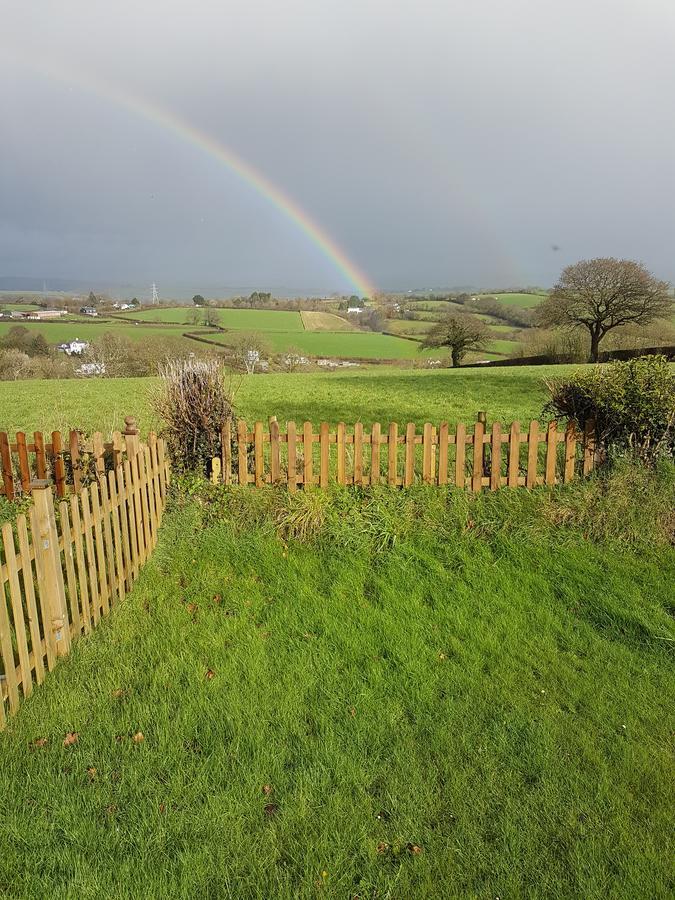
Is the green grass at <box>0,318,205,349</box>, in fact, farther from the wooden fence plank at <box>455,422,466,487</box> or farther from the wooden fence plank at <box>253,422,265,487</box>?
the wooden fence plank at <box>455,422,466,487</box>

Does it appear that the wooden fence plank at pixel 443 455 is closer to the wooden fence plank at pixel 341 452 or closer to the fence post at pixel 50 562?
the wooden fence plank at pixel 341 452

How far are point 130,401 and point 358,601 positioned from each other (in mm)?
17923

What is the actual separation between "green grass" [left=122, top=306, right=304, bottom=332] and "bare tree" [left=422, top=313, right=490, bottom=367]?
77.1ft

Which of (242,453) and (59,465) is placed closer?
(242,453)

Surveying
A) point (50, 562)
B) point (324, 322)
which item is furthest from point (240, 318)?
point (50, 562)

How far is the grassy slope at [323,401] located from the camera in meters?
15.7

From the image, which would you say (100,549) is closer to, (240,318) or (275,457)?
(275,457)

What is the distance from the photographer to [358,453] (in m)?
7.45

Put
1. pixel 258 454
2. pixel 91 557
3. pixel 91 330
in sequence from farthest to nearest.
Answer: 1. pixel 91 330
2. pixel 258 454
3. pixel 91 557

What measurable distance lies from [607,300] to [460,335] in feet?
44.0

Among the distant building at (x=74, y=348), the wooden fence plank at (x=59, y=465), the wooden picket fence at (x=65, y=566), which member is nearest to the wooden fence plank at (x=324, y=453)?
the wooden picket fence at (x=65, y=566)

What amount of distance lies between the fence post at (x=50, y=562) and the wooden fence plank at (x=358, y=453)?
13.3ft

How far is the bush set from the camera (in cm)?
700

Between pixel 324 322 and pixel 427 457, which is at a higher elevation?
pixel 324 322
